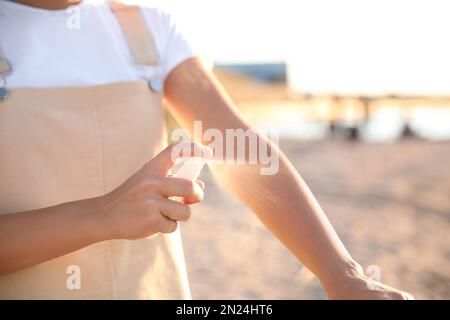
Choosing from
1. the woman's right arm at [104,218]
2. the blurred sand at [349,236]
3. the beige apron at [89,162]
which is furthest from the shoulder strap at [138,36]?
the blurred sand at [349,236]

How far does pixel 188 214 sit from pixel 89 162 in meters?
0.37

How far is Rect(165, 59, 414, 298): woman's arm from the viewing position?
114 cm

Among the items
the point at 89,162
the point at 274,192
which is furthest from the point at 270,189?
the point at 89,162

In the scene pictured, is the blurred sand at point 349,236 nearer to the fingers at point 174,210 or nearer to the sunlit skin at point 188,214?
the sunlit skin at point 188,214

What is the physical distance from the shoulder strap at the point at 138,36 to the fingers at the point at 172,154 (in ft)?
1.47

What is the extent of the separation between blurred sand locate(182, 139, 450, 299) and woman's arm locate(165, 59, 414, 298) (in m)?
2.92

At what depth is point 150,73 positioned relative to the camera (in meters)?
1.47

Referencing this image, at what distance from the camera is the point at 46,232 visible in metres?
1.19

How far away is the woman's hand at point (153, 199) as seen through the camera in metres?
1.04

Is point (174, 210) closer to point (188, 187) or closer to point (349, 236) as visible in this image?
point (188, 187)

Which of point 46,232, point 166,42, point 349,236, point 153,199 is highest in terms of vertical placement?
point 166,42
